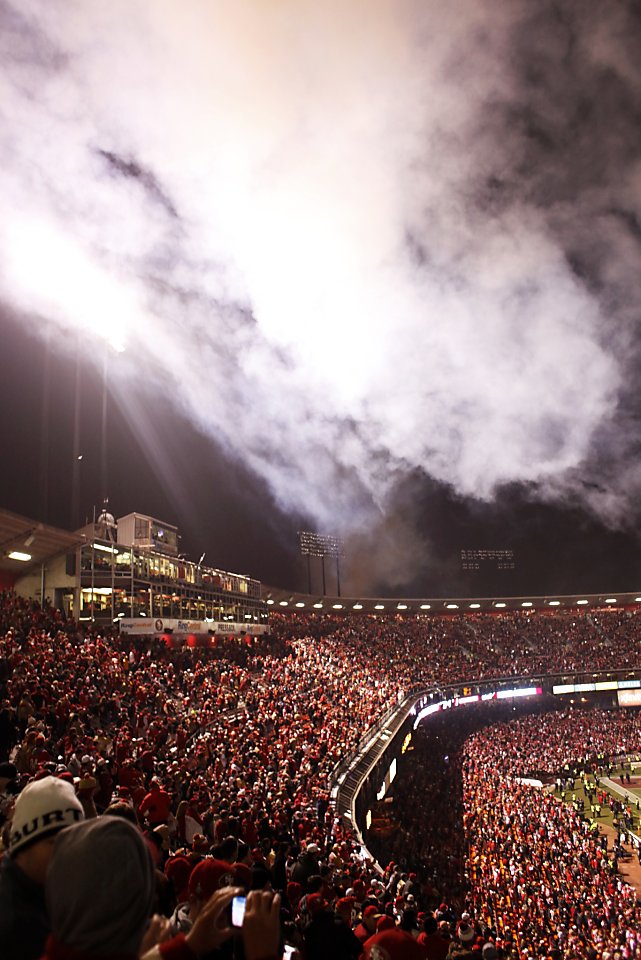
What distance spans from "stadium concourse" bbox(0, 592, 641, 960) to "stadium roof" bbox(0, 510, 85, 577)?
3.19 meters

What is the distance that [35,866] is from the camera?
190 cm

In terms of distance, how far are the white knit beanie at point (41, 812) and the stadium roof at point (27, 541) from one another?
84.1 ft

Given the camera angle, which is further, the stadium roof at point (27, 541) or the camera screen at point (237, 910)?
the stadium roof at point (27, 541)

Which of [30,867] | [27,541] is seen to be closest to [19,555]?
[27,541]

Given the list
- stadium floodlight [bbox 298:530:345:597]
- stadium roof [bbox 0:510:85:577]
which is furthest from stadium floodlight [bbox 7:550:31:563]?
stadium floodlight [bbox 298:530:345:597]

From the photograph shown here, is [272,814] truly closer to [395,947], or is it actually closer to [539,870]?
[395,947]

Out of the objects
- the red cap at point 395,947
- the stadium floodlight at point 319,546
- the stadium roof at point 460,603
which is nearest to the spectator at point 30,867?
the red cap at point 395,947

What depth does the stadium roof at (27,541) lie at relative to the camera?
88.0ft

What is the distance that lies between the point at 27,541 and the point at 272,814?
68.3 ft

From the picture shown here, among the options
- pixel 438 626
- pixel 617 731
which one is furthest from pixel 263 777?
pixel 438 626

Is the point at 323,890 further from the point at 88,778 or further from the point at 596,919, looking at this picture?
the point at 596,919

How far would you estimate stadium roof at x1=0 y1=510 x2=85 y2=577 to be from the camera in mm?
26812

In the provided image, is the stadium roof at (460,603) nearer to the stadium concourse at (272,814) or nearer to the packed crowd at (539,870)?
the stadium concourse at (272,814)

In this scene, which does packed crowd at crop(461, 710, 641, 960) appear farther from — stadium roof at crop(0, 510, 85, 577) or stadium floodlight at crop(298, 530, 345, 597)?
stadium floodlight at crop(298, 530, 345, 597)
